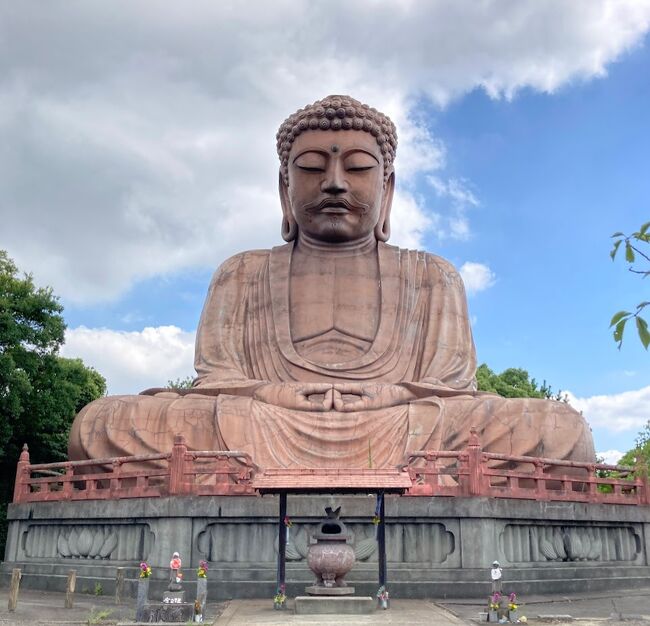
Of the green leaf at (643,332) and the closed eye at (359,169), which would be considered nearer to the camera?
the green leaf at (643,332)

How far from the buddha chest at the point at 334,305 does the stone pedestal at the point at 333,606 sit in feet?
18.7

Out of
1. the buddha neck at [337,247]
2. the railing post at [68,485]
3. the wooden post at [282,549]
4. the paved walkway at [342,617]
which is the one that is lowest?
the paved walkway at [342,617]

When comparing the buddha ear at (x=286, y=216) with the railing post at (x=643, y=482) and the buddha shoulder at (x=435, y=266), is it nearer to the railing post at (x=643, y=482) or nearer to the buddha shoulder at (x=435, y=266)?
the buddha shoulder at (x=435, y=266)

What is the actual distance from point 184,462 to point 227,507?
0.73m

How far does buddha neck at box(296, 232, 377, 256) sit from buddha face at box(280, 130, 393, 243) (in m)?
0.14

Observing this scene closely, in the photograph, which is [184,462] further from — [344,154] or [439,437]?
[344,154]

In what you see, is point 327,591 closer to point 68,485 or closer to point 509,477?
point 509,477

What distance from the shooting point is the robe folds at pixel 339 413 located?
10445 millimetres

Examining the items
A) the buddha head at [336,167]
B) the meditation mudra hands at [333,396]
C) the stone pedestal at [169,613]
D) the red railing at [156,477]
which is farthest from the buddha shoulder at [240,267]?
the stone pedestal at [169,613]

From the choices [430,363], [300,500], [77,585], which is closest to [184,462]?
[300,500]

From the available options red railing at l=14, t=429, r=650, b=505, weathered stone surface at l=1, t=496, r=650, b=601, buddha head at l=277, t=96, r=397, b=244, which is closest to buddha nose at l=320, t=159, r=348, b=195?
buddha head at l=277, t=96, r=397, b=244

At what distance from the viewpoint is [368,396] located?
11.2m

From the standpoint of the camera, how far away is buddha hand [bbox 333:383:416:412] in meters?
11.0

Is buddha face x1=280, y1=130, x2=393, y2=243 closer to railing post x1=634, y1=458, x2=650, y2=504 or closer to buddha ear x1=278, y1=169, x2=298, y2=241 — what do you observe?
buddha ear x1=278, y1=169, x2=298, y2=241
